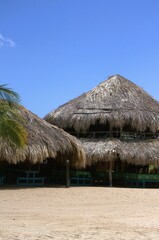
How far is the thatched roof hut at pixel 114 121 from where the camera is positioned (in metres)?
19.2

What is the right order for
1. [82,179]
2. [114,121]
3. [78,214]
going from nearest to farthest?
[78,214], [82,179], [114,121]

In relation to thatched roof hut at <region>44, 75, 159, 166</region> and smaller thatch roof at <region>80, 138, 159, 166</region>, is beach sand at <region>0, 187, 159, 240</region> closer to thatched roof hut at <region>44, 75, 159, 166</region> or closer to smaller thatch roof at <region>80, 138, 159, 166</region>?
smaller thatch roof at <region>80, 138, 159, 166</region>

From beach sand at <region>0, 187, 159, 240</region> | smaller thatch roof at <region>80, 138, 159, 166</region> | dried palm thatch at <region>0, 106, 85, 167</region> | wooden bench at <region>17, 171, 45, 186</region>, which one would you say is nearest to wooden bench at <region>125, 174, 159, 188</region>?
smaller thatch roof at <region>80, 138, 159, 166</region>

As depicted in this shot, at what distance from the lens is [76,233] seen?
772 centimetres

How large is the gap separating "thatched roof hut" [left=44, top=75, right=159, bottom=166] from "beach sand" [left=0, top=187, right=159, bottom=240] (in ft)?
9.38

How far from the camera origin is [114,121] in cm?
2044

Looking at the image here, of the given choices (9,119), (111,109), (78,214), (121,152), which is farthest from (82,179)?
(9,119)

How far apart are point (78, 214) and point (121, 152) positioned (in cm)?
889

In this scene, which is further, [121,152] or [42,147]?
[121,152]

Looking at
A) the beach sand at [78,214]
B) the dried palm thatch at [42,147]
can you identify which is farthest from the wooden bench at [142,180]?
the beach sand at [78,214]

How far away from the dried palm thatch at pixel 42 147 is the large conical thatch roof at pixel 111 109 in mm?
2912

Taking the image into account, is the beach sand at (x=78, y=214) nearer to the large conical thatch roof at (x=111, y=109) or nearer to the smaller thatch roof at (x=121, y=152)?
the smaller thatch roof at (x=121, y=152)

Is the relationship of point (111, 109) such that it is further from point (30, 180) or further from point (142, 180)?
point (30, 180)

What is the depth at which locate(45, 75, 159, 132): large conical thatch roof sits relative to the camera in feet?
67.6
